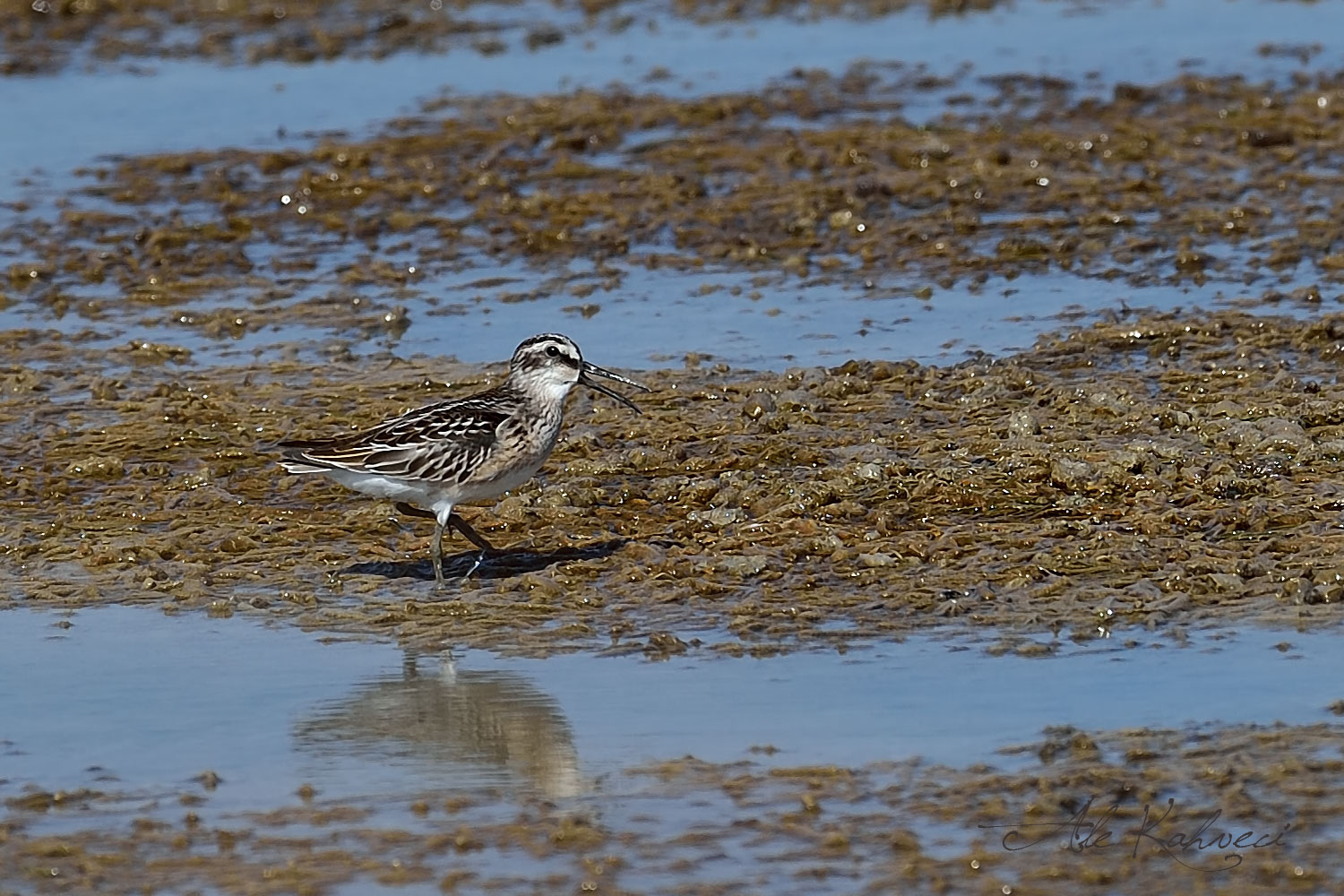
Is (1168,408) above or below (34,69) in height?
below

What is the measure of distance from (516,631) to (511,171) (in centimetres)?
815

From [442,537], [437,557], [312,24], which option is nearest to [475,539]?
[442,537]

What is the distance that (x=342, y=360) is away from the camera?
1223cm

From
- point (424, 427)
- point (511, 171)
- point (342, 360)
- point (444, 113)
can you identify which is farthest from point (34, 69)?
point (424, 427)

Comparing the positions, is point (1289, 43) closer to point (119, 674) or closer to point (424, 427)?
point (424, 427)

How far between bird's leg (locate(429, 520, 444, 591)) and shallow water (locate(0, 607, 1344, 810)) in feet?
2.35

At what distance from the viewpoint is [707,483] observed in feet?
32.5

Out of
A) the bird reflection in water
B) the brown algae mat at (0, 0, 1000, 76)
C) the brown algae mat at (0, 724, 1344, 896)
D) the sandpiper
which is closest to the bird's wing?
the sandpiper

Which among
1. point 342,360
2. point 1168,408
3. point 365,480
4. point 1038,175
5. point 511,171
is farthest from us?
point 511,171

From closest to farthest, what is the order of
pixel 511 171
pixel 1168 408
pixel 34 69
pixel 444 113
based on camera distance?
pixel 1168 408 → pixel 511 171 → pixel 444 113 → pixel 34 69

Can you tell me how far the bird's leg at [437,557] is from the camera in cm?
903

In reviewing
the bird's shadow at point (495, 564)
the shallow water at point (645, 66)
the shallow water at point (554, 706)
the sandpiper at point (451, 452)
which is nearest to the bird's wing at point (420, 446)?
the sandpiper at point (451, 452)

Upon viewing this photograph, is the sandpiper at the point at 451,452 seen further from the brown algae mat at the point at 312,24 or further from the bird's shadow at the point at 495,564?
the brown algae mat at the point at 312,24

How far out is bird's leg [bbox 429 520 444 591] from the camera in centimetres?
903
